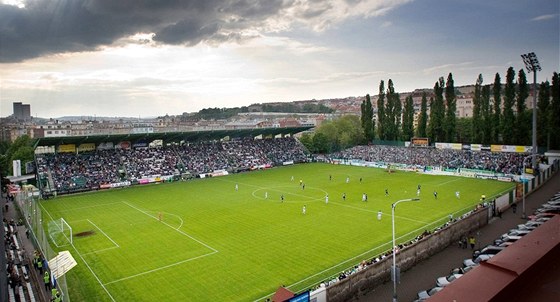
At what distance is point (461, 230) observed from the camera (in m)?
27.6

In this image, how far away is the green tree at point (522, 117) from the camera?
67.3 meters

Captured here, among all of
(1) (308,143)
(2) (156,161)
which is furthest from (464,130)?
(2) (156,161)

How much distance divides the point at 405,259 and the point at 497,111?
6046 cm

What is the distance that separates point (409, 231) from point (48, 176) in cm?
4744

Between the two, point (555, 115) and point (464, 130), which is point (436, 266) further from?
point (464, 130)

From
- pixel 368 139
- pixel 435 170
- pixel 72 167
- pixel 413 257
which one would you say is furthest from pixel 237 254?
pixel 368 139

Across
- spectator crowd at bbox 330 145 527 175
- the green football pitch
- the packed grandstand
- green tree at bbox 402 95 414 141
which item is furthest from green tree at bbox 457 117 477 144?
the green football pitch

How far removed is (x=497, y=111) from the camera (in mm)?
71250

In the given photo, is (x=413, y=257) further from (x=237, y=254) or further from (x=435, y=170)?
(x=435, y=170)

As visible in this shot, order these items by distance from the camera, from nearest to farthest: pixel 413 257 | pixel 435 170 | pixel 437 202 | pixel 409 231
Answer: pixel 413 257
pixel 409 231
pixel 437 202
pixel 435 170

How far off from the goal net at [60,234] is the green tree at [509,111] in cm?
6926

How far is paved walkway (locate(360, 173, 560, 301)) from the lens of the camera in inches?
→ 776

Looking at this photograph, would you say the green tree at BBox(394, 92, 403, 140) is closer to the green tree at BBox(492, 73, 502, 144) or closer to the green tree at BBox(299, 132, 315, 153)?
the green tree at BBox(492, 73, 502, 144)

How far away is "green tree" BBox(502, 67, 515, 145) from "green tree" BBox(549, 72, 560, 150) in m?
6.91
